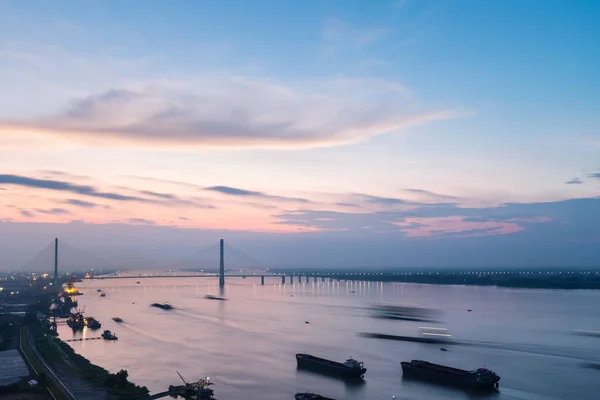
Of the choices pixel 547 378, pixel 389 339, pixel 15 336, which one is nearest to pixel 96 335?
pixel 15 336

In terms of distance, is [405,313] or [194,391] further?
[405,313]

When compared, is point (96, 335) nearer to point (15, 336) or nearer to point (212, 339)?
point (15, 336)

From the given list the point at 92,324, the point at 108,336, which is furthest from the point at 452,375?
the point at 92,324

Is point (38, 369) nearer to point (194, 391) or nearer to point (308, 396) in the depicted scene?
point (194, 391)

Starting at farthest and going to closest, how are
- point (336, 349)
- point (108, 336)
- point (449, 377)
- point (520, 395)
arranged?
point (108, 336)
point (336, 349)
point (449, 377)
point (520, 395)

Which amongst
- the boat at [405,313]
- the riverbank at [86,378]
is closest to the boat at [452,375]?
the riverbank at [86,378]

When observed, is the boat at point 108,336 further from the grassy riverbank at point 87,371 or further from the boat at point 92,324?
the boat at point 92,324

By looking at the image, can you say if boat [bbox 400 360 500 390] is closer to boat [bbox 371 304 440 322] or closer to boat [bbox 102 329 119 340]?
boat [bbox 102 329 119 340]

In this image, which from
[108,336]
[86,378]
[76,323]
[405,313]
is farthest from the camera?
[405,313]
